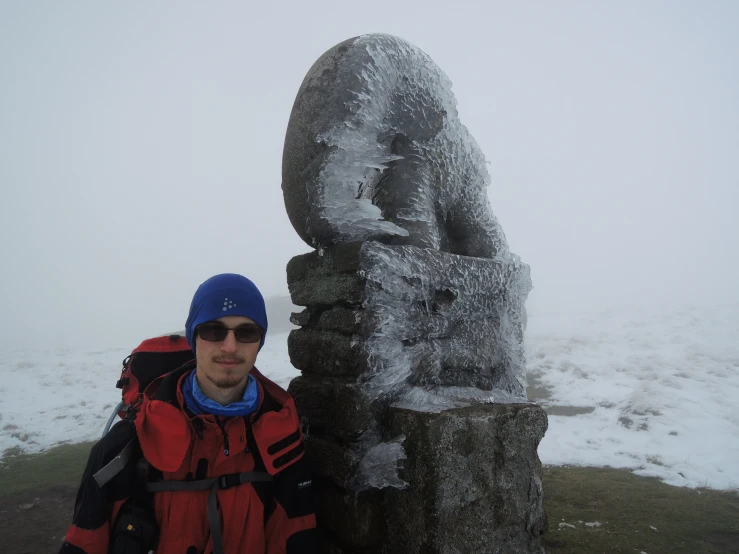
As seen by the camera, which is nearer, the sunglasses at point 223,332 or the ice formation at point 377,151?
the sunglasses at point 223,332

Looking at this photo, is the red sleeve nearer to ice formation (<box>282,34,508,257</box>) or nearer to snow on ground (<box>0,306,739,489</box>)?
ice formation (<box>282,34,508,257</box>)

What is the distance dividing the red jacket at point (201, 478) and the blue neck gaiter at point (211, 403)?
0.03 meters

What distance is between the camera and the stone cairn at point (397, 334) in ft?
6.24

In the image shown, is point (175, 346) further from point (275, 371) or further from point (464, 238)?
point (275, 371)

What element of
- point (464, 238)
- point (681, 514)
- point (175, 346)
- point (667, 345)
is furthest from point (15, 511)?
point (667, 345)

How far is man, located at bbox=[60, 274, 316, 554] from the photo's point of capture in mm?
1458

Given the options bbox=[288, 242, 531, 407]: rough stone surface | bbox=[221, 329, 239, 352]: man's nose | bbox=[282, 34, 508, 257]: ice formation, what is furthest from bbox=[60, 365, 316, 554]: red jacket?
bbox=[282, 34, 508, 257]: ice formation

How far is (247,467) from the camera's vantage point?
5.41 feet

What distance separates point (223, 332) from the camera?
1.73m

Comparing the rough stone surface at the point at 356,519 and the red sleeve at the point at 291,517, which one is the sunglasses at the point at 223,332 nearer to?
the red sleeve at the point at 291,517

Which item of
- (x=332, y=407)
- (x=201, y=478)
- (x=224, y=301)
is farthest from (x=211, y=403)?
(x=332, y=407)

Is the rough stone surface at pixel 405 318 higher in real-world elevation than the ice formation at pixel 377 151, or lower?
lower

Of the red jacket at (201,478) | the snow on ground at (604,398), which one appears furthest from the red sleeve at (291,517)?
the snow on ground at (604,398)

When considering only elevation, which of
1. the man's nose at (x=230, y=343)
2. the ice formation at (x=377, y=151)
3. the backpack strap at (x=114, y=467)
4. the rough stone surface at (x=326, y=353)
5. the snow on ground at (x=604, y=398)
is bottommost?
the snow on ground at (x=604, y=398)
